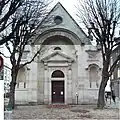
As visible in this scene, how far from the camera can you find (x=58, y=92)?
3712 centimetres

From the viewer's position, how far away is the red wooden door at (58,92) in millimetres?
36906

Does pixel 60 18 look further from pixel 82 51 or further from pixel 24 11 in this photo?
pixel 24 11

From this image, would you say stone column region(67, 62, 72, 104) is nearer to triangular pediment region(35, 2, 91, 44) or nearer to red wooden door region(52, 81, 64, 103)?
red wooden door region(52, 81, 64, 103)

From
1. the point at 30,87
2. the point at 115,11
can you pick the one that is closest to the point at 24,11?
the point at 115,11

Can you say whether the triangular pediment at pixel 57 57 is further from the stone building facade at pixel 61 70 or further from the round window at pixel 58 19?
the round window at pixel 58 19

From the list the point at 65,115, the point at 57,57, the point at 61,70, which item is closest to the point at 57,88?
the point at 61,70

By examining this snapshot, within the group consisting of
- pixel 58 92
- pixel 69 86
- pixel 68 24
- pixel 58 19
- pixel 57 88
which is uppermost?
pixel 58 19

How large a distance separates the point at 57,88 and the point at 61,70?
2469mm

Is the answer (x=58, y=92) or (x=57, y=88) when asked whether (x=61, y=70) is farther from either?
(x=58, y=92)

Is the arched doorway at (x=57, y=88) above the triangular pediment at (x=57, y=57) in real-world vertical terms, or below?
below

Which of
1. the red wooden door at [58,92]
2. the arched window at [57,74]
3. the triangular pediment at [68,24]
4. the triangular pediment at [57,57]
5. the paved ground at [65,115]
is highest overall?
the triangular pediment at [68,24]

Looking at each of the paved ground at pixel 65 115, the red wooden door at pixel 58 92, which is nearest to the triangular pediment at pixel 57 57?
the red wooden door at pixel 58 92

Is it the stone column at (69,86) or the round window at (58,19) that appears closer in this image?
the stone column at (69,86)

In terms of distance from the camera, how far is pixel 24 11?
20906 mm
